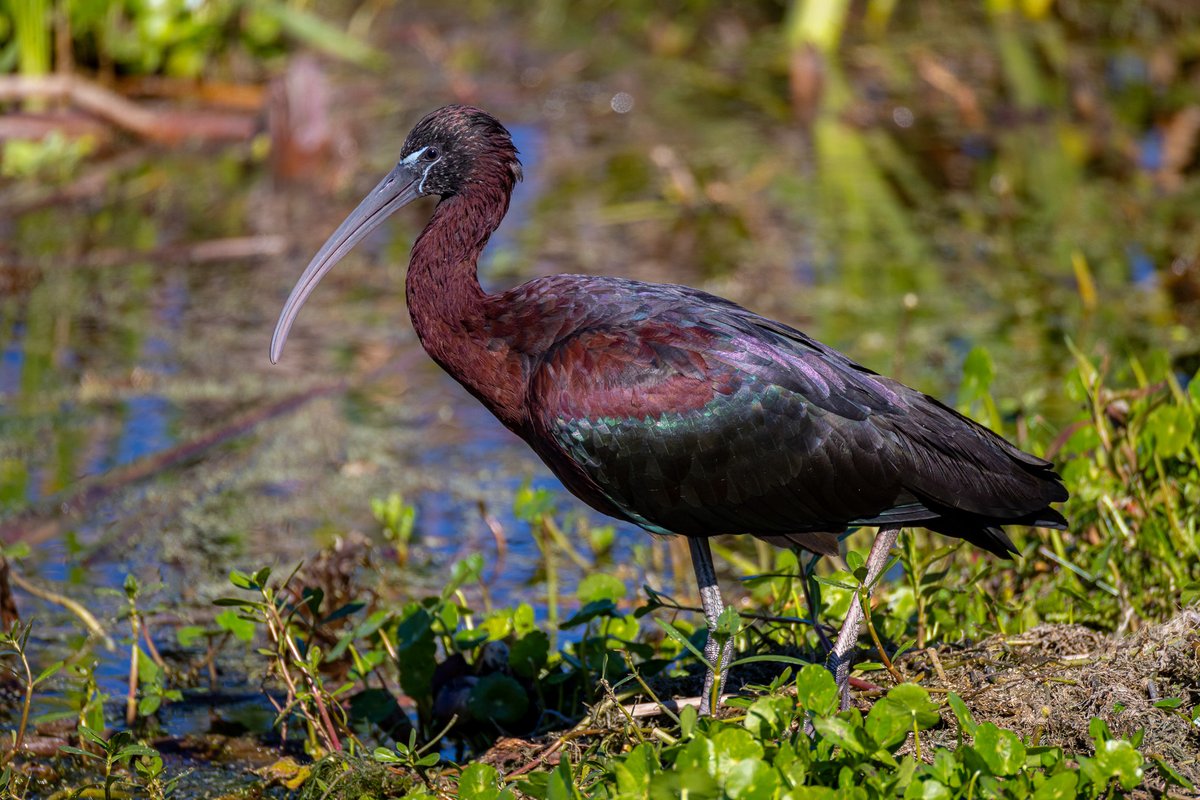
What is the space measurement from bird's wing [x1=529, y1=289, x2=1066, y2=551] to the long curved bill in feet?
2.64

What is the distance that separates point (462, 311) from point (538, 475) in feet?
7.79

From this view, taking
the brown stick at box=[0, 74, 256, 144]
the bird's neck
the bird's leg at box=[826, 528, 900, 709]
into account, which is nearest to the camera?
the bird's leg at box=[826, 528, 900, 709]

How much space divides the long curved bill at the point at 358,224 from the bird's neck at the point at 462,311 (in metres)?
0.20

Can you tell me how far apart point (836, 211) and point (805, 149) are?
1.16 meters

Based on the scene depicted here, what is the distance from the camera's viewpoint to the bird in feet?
13.2

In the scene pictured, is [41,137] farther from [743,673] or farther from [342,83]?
[743,673]

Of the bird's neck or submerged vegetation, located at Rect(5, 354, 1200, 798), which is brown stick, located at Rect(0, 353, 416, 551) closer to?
submerged vegetation, located at Rect(5, 354, 1200, 798)

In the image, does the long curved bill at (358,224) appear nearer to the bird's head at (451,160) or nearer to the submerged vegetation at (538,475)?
the bird's head at (451,160)

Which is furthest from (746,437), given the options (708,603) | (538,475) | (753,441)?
(538,475)

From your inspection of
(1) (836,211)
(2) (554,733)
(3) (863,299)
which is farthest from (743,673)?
(1) (836,211)

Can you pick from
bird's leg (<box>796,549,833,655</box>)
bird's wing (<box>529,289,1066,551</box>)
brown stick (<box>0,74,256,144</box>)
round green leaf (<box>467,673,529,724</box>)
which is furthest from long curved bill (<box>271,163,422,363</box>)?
brown stick (<box>0,74,256,144</box>)

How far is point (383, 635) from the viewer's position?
4.66 meters

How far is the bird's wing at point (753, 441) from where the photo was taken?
4.03 m

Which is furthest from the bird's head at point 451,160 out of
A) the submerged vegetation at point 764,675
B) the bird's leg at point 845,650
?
the bird's leg at point 845,650
